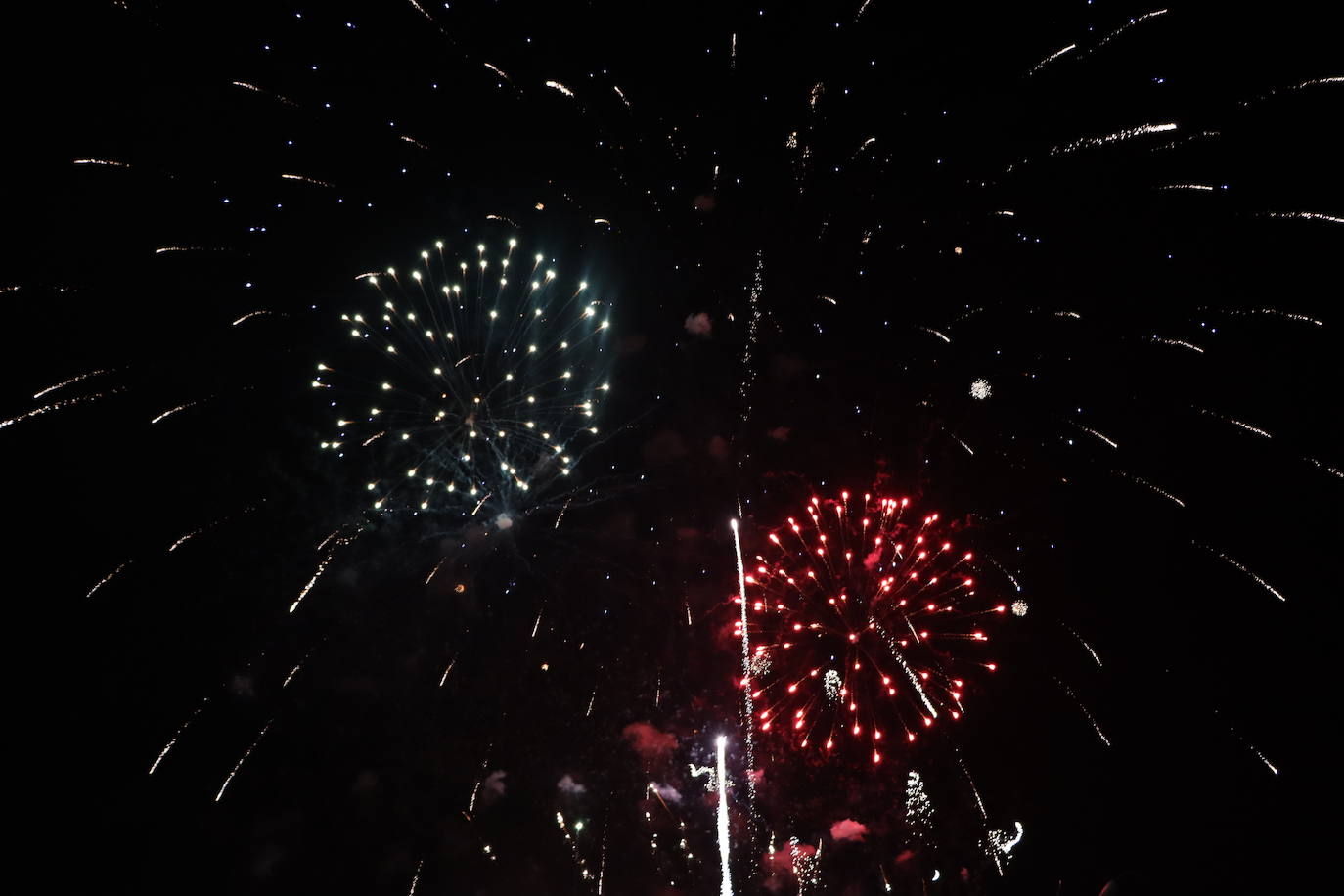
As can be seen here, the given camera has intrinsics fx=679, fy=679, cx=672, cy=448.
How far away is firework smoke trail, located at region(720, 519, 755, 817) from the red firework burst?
120mm

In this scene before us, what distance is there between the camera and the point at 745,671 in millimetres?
14977

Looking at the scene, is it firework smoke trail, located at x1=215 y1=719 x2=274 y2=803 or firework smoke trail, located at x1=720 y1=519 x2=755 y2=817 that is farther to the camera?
firework smoke trail, located at x1=215 y1=719 x2=274 y2=803

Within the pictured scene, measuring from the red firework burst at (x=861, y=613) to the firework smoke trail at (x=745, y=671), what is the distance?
120 millimetres

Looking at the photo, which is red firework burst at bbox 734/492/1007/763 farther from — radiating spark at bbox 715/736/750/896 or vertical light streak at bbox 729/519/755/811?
radiating spark at bbox 715/736/750/896

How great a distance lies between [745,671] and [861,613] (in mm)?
4052

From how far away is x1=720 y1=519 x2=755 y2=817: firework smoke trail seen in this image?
42.5 feet

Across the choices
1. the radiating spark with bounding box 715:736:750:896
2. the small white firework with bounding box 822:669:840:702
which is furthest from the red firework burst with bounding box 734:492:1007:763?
the radiating spark with bounding box 715:736:750:896

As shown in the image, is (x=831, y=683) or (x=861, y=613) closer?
(x=861, y=613)

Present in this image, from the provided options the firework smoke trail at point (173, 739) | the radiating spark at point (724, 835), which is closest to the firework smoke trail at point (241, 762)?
the firework smoke trail at point (173, 739)

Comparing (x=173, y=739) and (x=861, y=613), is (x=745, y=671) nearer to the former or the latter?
(x=861, y=613)

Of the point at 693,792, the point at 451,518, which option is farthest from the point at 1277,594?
the point at 451,518

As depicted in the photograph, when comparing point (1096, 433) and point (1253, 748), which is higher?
point (1096, 433)

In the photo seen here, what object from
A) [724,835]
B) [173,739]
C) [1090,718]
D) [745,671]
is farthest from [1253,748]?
[173,739]

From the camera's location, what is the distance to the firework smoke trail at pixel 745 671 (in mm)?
12945
